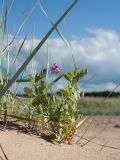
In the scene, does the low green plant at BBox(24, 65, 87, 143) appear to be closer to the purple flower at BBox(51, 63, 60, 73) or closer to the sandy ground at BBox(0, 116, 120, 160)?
the sandy ground at BBox(0, 116, 120, 160)

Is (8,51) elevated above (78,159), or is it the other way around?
(8,51)

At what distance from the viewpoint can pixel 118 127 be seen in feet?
12.7

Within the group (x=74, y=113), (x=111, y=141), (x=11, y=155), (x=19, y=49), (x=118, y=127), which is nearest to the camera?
(x=11, y=155)

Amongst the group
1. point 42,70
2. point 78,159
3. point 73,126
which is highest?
point 42,70

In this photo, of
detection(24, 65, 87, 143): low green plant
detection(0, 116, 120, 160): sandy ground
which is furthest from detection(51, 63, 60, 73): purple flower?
detection(0, 116, 120, 160): sandy ground

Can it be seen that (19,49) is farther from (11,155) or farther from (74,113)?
(11,155)

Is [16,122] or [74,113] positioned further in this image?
[16,122]

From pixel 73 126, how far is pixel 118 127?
1834 mm

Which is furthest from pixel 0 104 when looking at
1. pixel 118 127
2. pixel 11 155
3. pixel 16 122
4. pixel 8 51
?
pixel 118 127

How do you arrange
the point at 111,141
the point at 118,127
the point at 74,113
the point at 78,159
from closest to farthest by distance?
the point at 78,159
the point at 74,113
the point at 111,141
the point at 118,127

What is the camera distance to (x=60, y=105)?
6.75 ft

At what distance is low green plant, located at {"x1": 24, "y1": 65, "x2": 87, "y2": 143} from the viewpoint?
205cm

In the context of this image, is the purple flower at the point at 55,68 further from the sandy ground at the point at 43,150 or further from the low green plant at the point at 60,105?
the sandy ground at the point at 43,150

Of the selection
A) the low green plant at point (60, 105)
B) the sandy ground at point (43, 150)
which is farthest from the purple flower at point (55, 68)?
the sandy ground at point (43, 150)
